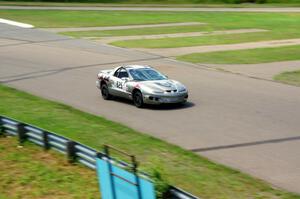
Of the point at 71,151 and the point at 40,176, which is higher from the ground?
the point at 71,151

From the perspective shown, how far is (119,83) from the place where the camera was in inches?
817

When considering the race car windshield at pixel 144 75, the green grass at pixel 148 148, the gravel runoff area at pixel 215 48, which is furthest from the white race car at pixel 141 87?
the gravel runoff area at pixel 215 48

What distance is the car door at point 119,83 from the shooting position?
2058 cm

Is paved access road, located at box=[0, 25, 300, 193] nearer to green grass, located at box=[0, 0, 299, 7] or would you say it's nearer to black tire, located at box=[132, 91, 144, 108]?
black tire, located at box=[132, 91, 144, 108]

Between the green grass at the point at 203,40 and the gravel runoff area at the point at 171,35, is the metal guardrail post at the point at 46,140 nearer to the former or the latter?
the green grass at the point at 203,40

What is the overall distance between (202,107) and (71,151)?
22.0 feet

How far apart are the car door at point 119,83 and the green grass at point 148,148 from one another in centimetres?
176

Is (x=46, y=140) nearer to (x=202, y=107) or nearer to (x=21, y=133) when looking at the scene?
(x=21, y=133)

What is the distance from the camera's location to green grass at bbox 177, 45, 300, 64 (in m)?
31.3

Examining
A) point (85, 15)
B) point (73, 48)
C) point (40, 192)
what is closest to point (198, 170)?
point (40, 192)

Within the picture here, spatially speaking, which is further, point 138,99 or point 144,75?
point 144,75

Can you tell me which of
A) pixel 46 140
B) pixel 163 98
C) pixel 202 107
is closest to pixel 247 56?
pixel 202 107

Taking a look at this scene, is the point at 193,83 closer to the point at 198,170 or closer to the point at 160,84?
the point at 160,84

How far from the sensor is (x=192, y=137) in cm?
1593
